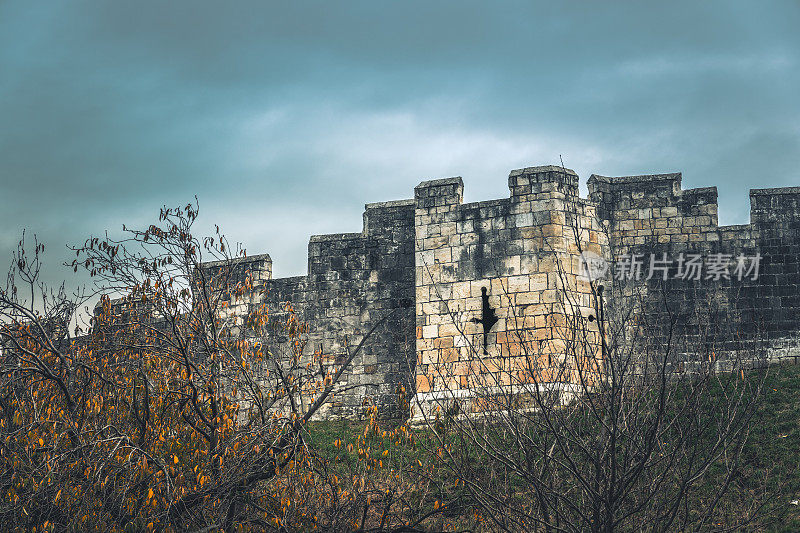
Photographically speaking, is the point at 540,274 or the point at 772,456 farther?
the point at 540,274

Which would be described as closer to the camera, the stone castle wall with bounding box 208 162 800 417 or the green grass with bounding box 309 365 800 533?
the green grass with bounding box 309 365 800 533

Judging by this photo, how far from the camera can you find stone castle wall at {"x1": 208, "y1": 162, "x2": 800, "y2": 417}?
1366 cm

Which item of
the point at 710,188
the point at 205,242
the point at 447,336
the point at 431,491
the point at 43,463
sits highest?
the point at 710,188

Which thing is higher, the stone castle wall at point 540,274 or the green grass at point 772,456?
the stone castle wall at point 540,274

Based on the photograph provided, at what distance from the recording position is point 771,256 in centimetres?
1452

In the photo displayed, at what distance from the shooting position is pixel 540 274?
13.6 m

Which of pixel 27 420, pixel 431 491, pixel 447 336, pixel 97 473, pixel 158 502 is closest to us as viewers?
pixel 97 473

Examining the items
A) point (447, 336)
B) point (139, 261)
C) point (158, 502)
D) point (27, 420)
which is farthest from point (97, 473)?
point (447, 336)

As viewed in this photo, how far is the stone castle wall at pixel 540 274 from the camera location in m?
13.7

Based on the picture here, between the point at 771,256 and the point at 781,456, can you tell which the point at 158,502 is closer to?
the point at 781,456

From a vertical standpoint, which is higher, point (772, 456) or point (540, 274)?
point (540, 274)

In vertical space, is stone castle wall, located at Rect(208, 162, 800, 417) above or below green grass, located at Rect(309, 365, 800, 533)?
above

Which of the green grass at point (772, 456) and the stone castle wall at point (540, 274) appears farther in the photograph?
the stone castle wall at point (540, 274)

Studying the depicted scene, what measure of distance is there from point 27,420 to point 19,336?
3.06 ft
